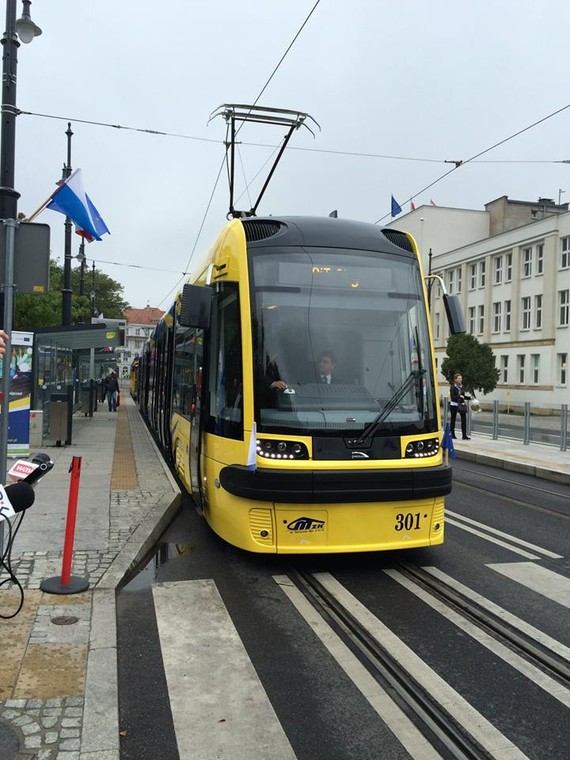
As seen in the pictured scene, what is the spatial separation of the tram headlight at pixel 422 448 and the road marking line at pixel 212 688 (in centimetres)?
203

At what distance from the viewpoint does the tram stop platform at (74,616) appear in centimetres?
324

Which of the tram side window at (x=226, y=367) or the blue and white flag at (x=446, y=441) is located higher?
the tram side window at (x=226, y=367)

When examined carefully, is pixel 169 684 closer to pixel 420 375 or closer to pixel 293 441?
pixel 293 441

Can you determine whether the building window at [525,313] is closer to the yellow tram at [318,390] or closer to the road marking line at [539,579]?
the yellow tram at [318,390]

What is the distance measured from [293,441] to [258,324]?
3.55 ft

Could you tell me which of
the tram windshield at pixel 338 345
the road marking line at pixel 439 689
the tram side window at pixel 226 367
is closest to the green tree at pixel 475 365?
the tram windshield at pixel 338 345

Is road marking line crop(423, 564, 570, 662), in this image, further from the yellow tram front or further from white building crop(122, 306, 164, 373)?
white building crop(122, 306, 164, 373)

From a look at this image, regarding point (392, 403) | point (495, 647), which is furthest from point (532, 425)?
point (495, 647)

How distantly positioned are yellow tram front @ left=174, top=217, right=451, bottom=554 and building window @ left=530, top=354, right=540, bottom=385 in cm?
4094

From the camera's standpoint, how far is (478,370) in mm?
41781

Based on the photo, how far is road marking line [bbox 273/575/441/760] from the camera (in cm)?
321

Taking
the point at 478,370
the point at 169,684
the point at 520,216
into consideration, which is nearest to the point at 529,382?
the point at 478,370

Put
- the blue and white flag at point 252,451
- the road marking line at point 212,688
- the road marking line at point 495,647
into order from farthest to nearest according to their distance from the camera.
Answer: the blue and white flag at point 252,451 < the road marking line at point 495,647 < the road marking line at point 212,688

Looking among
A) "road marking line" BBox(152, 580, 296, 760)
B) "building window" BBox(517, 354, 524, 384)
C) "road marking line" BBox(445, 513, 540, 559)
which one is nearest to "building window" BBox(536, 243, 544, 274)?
"building window" BBox(517, 354, 524, 384)
